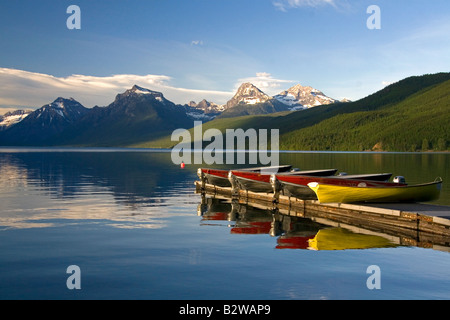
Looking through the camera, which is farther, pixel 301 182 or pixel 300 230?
pixel 301 182

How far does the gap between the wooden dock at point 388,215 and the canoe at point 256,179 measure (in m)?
2.26

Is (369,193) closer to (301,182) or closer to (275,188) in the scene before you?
(301,182)

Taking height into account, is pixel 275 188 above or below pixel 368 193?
below

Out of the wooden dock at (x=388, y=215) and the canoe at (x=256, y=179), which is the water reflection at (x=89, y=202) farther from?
the wooden dock at (x=388, y=215)

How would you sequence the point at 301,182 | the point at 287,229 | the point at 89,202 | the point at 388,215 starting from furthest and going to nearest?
the point at 89,202 < the point at 301,182 < the point at 287,229 < the point at 388,215

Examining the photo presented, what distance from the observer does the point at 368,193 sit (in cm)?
3173

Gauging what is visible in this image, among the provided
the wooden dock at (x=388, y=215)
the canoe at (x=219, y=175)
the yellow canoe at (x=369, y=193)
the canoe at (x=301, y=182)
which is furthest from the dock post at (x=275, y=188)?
the canoe at (x=219, y=175)

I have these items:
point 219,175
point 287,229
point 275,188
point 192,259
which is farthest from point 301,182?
point 192,259

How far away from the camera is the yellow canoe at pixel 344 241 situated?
2341 centimetres

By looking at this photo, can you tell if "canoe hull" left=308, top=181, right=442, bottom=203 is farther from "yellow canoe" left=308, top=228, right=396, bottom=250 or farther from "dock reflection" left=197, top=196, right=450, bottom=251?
"yellow canoe" left=308, top=228, right=396, bottom=250

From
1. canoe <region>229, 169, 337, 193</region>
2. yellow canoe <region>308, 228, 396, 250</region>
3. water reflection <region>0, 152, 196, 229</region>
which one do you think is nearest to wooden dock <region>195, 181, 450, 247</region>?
yellow canoe <region>308, 228, 396, 250</region>

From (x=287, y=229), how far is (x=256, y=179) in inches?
603

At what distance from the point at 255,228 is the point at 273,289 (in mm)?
13301
